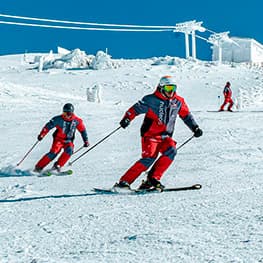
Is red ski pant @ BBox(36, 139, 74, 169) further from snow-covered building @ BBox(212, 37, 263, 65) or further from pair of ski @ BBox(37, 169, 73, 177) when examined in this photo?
snow-covered building @ BBox(212, 37, 263, 65)

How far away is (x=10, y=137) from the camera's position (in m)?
13.2

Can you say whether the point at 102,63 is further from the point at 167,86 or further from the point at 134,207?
the point at 134,207

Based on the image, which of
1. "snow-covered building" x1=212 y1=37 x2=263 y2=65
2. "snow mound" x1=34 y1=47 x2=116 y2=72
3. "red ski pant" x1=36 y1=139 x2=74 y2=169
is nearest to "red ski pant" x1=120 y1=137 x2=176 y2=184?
"red ski pant" x1=36 y1=139 x2=74 y2=169

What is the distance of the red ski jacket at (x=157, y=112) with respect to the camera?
568cm

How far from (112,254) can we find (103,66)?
176ft

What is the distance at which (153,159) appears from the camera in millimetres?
5684

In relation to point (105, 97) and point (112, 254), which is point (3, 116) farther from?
point (105, 97)

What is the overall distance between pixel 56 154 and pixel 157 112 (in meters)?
3.14

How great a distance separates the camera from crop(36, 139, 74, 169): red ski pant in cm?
826

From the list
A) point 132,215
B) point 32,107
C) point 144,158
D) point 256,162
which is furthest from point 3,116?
point 132,215

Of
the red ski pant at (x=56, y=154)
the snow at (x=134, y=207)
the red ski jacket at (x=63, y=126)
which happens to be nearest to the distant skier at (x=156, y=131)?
the snow at (x=134, y=207)

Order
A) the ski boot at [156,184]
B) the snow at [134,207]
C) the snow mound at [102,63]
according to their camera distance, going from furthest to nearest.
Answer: the snow mound at [102,63] < the ski boot at [156,184] < the snow at [134,207]

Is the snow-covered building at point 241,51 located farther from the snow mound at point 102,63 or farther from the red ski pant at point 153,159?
the red ski pant at point 153,159

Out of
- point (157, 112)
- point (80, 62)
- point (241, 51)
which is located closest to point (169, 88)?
point (157, 112)
